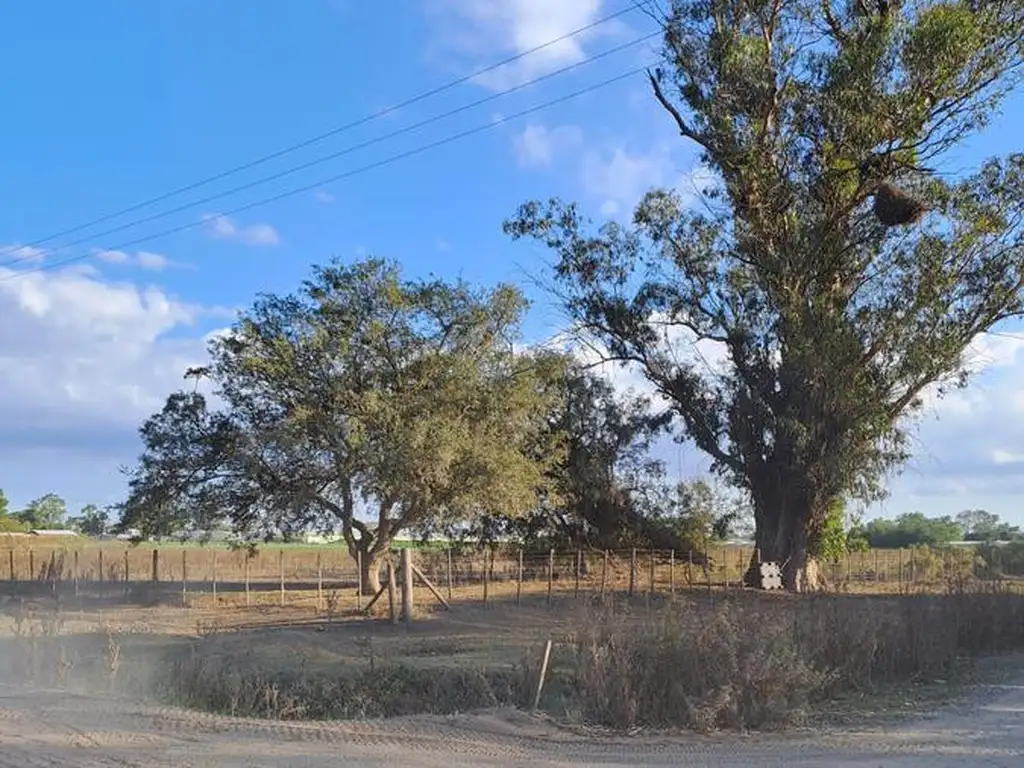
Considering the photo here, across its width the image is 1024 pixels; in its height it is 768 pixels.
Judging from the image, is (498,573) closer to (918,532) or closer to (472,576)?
(472,576)

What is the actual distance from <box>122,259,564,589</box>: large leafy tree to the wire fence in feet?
7.21

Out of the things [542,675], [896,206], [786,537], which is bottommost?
[542,675]

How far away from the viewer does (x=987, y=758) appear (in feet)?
34.7

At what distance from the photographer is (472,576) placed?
39.3 meters

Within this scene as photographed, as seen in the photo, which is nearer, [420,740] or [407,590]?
[420,740]

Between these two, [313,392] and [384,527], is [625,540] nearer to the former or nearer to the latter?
[384,527]

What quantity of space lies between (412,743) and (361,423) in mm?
20560

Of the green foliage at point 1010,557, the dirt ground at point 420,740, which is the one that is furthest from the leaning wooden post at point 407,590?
the green foliage at point 1010,557

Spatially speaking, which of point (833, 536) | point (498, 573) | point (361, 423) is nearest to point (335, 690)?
point (361, 423)

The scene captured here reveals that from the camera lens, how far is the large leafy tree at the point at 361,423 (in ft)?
103

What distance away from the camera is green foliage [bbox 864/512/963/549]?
101 metres

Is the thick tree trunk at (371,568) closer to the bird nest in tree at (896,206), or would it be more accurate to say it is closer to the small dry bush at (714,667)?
the bird nest in tree at (896,206)

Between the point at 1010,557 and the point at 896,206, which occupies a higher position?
the point at 896,206

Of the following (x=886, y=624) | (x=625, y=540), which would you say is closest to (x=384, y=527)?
(x=625, y=540)
